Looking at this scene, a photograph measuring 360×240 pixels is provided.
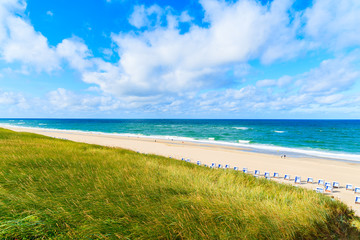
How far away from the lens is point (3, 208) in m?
3.26

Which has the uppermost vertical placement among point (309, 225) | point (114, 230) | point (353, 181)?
point (114, 230)

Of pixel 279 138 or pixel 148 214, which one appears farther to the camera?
pixel 279 138

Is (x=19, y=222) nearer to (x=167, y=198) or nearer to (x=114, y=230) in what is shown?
(x=114, y=230)

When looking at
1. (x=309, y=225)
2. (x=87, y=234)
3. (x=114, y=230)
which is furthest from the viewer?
(x=309, y=225)

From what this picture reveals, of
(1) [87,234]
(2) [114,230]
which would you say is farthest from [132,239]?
(1) [87,234]

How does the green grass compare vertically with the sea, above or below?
above

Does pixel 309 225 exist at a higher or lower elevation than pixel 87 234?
lower

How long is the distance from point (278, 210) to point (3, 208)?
235 inches

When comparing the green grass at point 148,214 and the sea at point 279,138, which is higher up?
the green grass at point 148,214

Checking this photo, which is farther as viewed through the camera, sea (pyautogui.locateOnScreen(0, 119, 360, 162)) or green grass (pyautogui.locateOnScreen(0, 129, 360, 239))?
sea (pyautogui.locateOnScreen(0, 119, 360, 162))

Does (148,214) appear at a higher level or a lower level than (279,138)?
higher

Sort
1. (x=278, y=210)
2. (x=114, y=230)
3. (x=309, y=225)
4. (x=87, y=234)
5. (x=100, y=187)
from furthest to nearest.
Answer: (x=100, y=187) → (x=278, y=210) → (x=309, y=225) → (x=114, y=230) → (x=87, y=234)

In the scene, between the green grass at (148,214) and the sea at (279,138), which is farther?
the sea at (279,138)

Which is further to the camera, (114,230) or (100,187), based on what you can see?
(100,187)
